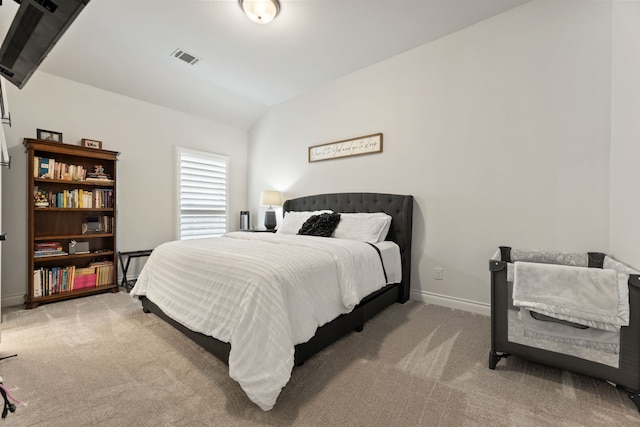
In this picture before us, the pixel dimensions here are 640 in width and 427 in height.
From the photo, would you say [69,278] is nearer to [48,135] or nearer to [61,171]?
[61,171]

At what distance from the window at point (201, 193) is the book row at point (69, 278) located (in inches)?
42.9

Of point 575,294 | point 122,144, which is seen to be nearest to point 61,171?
point 122,144

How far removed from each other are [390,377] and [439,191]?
1970 millimetres

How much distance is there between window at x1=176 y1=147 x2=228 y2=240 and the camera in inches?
166

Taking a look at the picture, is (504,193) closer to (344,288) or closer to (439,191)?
(439,191)

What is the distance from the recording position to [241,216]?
4.84 m

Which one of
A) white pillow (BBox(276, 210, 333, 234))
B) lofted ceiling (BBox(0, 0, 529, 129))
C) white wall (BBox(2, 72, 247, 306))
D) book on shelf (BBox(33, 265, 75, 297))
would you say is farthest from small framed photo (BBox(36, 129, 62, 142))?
white pillow (BBox(276, 210, 333, 234))

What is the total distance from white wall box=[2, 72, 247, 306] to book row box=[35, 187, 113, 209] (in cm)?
21

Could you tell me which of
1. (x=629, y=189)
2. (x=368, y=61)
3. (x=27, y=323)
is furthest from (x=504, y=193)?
(x=27, y=323)

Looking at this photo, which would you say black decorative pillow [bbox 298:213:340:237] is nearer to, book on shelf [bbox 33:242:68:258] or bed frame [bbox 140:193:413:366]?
bed frame [bbox 140:193:413:366]

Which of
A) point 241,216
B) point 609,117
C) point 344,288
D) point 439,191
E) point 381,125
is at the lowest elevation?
point 344,288

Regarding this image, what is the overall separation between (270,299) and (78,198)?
3191 mm

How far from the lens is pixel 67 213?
3.21 m

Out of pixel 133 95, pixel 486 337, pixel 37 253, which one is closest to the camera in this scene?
pixel 486 337
